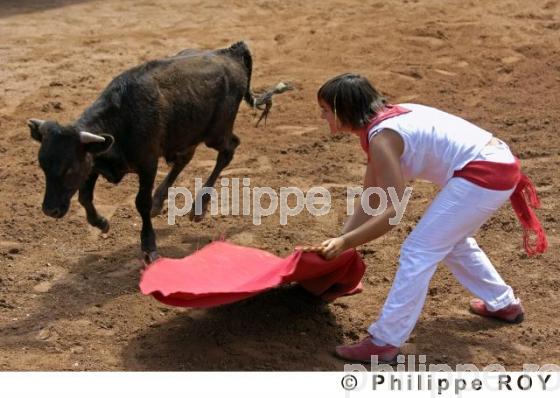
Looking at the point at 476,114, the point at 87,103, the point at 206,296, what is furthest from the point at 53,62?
the point at 206,296

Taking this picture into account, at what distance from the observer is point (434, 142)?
15.5 ft

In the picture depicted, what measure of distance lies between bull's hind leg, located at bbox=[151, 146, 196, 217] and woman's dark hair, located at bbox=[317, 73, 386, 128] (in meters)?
2.64

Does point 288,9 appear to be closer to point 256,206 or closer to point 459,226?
point 256,206

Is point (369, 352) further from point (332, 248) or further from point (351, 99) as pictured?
point (351, 99)

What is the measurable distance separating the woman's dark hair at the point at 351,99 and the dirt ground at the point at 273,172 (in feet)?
4.40

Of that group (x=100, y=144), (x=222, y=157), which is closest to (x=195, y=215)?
(x=222, y=157)

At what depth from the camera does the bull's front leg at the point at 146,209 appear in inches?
254

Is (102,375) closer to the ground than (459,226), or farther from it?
closer to the ground

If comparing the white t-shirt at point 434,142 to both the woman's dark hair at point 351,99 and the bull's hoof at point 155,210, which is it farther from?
the bull's hoof at point 155,210

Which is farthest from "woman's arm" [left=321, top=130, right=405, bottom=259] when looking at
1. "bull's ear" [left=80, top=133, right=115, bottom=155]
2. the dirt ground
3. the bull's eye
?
the bull's eye

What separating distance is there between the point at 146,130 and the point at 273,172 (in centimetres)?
173

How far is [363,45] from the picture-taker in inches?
428

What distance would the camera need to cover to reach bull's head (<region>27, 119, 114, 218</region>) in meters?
5.91

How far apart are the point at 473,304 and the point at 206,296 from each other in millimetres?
1663
